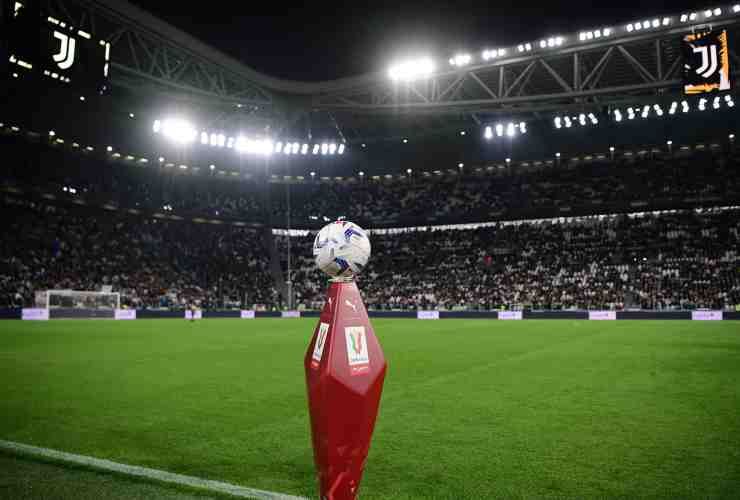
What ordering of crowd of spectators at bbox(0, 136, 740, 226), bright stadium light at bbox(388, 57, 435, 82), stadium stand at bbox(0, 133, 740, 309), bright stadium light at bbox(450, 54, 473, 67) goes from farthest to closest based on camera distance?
1. crowd of spectators at bbox(0, 136, 740, 226)
2. stadium stand at bbox(0, 133, 740, 309)
3. bright stadium light at bbox(388, 57, 435, 82)
4. bright stadium light at bbox(450, 54, 473, 67)

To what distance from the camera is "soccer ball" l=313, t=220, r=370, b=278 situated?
3387mm

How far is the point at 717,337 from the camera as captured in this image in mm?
18328

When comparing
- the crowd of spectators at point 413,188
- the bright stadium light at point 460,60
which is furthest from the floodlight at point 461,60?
the crowd of spectators at point 413,188

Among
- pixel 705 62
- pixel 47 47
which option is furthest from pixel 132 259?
pixel 705 62

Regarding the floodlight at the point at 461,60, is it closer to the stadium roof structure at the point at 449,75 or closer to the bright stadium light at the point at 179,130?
Result: the stadium roof structure at the point at 449,75

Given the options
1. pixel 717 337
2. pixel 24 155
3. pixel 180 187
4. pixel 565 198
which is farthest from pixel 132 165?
pixel 717 337

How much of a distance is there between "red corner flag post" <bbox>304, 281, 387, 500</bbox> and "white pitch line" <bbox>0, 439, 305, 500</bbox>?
0.87 meters

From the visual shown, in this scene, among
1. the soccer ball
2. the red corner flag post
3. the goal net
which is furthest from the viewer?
the goal net

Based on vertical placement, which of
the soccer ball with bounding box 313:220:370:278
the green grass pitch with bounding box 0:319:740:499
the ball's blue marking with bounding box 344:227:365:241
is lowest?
the green grass pitch with bounding box 0:319:740:499

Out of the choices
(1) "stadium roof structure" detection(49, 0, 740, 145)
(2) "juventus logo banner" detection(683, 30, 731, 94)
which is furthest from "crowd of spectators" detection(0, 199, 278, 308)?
(2) "juventus logo banner" detection(683, 30, 731, 94)

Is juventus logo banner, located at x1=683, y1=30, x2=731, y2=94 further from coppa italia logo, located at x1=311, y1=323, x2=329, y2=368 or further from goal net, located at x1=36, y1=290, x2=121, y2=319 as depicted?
goal net, located at x1=36, y1=290, x2=121, y2=319

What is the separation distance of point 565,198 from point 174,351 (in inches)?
1597

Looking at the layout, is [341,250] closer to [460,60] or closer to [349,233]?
[349,233]

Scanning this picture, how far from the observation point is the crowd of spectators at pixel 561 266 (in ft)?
124
